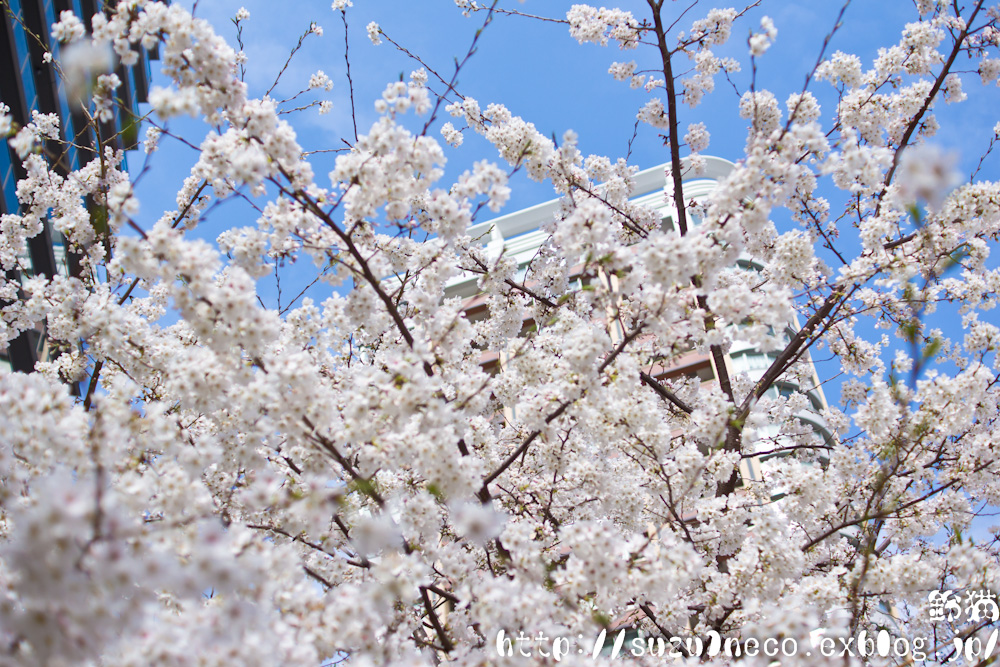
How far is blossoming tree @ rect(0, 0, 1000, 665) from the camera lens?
3.34 metres

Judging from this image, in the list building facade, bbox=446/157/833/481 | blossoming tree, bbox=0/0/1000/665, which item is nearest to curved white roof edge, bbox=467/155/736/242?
building facade, bbox=446/157/833/481

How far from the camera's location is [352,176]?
5.06 meters

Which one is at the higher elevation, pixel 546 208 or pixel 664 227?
pixel 546 208

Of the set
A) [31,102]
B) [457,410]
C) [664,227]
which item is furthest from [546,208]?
[457,410]

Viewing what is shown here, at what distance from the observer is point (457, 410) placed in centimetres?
500

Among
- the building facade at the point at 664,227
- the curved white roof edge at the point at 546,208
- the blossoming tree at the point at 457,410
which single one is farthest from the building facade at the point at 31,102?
the curved white roof edge at the point at 546,208

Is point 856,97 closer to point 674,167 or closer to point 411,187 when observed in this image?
point 674,167

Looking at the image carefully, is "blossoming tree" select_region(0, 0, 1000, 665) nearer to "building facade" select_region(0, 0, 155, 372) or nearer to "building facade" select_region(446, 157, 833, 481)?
"building facade" select_region(0, 0, 155, 372)

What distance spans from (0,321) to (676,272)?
7375 millimetres

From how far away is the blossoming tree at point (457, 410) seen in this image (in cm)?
334

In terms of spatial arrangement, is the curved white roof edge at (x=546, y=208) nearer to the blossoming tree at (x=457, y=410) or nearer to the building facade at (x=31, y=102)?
the building facade at (x=31, y=102)

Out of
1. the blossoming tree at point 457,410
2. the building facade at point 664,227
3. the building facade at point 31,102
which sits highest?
the building facade at point 664,227

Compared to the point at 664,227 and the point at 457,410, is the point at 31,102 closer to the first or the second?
the point at 457,410

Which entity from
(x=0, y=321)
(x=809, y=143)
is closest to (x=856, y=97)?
(x=809, y=143)
